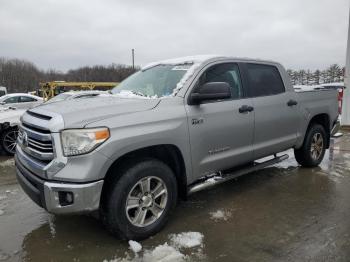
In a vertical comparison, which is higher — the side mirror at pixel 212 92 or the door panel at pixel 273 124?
Answer: the side mirror at pixel 212 92

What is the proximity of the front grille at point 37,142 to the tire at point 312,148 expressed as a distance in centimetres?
431

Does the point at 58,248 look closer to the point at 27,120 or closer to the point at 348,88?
the point at 27,120

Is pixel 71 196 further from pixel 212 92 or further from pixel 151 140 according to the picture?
pixel 212 92

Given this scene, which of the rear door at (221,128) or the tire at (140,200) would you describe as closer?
the tire at (140,200)

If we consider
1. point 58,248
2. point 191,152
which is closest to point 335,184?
point 191,152

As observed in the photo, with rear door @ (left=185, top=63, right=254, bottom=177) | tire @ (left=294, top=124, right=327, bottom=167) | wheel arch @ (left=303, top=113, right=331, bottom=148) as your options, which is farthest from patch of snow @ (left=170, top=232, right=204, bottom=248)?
wheel arch @ (left=303, top=113, right=331, bottom=148)

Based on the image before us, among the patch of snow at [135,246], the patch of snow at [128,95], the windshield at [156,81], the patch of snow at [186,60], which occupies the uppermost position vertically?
the patch of snow at [186,60]

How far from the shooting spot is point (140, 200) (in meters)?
3.42

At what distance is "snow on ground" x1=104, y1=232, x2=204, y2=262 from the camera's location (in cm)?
312

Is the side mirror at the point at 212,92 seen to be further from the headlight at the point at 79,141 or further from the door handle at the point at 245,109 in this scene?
the headlight at the point at 79,141

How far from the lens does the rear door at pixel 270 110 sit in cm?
464

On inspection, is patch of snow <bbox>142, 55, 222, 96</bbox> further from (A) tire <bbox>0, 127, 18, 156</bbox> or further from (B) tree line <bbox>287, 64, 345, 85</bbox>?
(B) tree line <bbox>287, 64, 345, 85</bbox>

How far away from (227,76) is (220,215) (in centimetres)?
175

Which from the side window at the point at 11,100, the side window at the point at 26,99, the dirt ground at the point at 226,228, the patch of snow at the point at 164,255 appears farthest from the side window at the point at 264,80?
the side window at the point at 11,100
